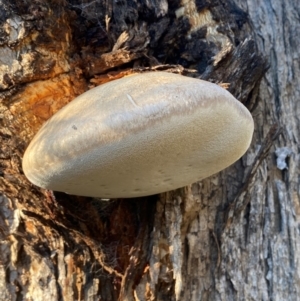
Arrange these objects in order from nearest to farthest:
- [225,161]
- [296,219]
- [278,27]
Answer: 1. [225,161]
2. [296,219]
3. [278,27]

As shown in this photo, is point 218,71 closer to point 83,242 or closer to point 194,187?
point 194,187

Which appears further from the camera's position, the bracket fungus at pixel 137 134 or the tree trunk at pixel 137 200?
the tree trunk at pixel 137 200

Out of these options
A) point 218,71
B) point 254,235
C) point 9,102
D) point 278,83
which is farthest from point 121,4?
point 254,235

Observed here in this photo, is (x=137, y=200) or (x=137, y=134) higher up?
(x=137, y=134)

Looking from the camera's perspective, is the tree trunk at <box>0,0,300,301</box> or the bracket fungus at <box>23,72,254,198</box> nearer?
the bracket fungus at <box>23,72,254,198</box>
